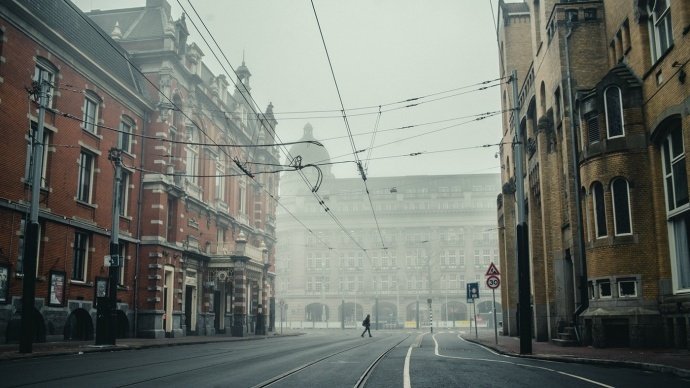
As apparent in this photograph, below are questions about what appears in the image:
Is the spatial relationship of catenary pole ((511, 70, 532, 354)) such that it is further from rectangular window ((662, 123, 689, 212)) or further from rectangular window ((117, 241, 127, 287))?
rectangular window ((117, 241, 127, 287))

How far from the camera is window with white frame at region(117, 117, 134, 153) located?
3387 cm

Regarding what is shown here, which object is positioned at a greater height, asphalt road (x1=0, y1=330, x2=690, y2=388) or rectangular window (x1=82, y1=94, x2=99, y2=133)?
rectangular window (x1=82, y1=94, x2=99, y2=133)

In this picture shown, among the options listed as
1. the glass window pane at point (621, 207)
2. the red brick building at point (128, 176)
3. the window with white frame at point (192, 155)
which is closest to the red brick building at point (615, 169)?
the glass window pane at point (621, 207)

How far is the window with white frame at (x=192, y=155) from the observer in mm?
40406

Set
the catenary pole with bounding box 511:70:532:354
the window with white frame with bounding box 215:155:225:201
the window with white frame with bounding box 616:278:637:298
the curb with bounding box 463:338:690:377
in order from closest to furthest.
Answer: the curb with bounding box 463:338:690:377 → the catenary pole with bounding box 511:70:532:354 → the window with white frame with bounding box 616:278:637:298 → the window with white frame with bounding box 215:155:225:201

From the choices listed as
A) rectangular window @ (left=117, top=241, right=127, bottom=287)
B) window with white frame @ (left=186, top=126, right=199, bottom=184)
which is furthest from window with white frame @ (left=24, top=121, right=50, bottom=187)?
window with white frame @ (left=186, top=126, right=199, bottom=184)

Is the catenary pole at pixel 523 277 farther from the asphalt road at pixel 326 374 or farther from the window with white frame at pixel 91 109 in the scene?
the window with white frame at pixel 91 109

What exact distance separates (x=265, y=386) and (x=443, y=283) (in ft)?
313

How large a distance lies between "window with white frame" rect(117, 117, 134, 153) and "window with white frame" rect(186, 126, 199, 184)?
212 inches

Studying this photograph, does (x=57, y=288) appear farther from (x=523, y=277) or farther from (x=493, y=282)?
(x=523, y=277)

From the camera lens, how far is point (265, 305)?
55719 millimetres

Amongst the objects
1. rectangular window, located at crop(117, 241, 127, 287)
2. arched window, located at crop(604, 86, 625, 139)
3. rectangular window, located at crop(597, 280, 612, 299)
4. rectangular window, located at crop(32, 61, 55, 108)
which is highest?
rectangular window, located at crop(32, 61, 55, 108)

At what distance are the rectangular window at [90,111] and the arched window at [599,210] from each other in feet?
73.8

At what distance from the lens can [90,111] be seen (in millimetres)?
30906
